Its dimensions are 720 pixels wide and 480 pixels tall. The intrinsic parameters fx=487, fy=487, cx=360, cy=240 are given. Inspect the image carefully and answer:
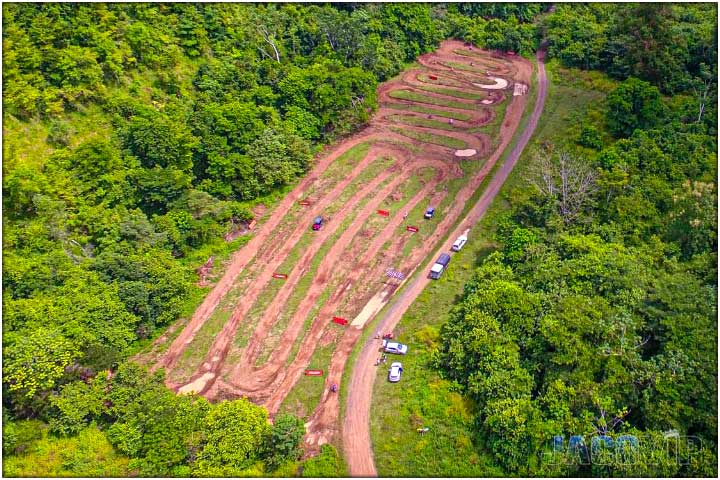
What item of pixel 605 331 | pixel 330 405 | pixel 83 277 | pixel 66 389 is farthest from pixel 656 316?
pixel 83 277

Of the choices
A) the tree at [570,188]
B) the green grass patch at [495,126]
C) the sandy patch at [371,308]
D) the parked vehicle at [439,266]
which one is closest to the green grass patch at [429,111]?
the green grass patch at [495,126]

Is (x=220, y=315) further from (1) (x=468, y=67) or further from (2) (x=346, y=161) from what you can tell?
(1) (x=468, y=67)

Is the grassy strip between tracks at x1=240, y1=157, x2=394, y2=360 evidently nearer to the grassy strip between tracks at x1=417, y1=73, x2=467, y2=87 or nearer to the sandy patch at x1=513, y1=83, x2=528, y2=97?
the grassy strip between tracks at x1=417, y1=73, x2=467, y2=87

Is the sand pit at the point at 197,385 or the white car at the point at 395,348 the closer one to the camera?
the sand pit at the point at 197,385

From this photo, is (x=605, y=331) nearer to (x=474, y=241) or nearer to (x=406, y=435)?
(x=406, y=435)

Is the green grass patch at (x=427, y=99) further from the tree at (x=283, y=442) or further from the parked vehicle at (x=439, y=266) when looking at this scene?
the tree at (x=283, y=442)

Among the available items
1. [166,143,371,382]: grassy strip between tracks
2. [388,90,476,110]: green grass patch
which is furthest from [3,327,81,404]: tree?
[388,90,476,110]: green grass patch
